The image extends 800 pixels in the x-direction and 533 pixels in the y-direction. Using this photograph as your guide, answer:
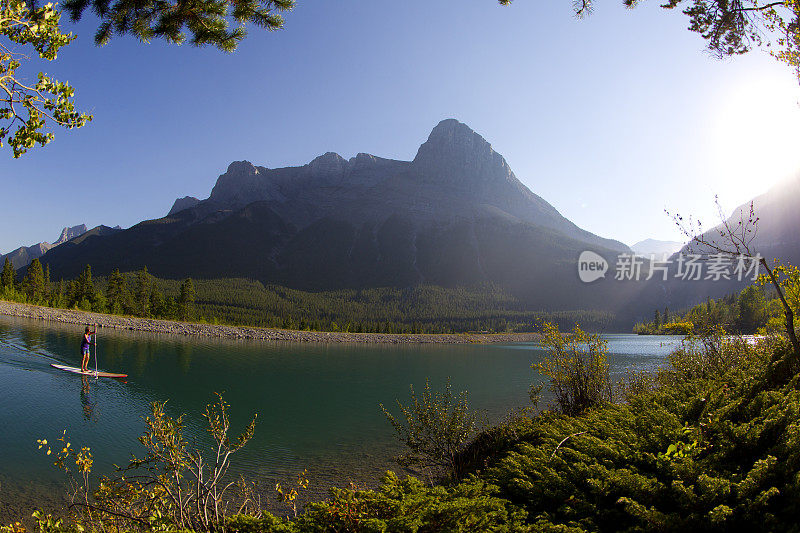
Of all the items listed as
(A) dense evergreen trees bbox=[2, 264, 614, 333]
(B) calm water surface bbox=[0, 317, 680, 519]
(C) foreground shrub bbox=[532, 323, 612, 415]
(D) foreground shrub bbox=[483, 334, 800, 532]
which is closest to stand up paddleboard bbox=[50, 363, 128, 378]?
(B) calm water surface bbox=[0, 317, 680, 519]

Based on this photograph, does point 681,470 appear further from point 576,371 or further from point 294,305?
point 294,305

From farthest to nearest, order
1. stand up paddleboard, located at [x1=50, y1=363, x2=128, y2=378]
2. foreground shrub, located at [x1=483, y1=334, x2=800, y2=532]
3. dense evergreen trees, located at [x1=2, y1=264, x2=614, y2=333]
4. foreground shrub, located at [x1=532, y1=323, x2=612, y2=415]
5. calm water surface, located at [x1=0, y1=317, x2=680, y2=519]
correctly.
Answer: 1. dense evergreen trees, located at [x1=2, y1=264, x2=614, y2=333]
2. stand up paddleboard, located at [x1=50, y1=363, x2=128, y2=378]
3. calm water surface, located at [x1=0, y1=317, x2=680, y2=519]
4. foreground shrub, located at [x1=532, y1=323, x2=612, y2=415]
5. foreground shrub, located at [x1=483, y1=334, x2=800, y2=532]

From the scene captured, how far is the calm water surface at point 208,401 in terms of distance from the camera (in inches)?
460

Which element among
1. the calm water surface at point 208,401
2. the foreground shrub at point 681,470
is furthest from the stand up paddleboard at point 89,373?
the foreground shrub at point 681,470

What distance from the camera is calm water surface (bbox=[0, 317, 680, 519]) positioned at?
11688 millimetres

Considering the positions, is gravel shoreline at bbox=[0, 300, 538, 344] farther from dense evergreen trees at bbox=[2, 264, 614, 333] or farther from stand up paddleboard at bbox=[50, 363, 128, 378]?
stand up paddleboard at bbox=[50, 363, 128, 378]

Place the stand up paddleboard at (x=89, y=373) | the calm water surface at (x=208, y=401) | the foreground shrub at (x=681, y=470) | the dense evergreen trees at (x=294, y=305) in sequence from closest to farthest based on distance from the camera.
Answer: the foreground shrub at (x=681, y=470), the calm water surface at (x=208, y=401), the stand up paddleboard at (x=89, y=373), the dense evergreen trees at (x=294, y=305)

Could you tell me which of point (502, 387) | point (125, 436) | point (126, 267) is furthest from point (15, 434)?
point (126, 267)

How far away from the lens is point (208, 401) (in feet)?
66.1

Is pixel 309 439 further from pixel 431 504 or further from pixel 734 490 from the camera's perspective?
pixel 734 490

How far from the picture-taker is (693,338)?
39.0 feet

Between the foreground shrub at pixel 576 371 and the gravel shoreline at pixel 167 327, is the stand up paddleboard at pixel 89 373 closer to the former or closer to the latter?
the foreground shrub at pixel 576 371

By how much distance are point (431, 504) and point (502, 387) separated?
27432 mm

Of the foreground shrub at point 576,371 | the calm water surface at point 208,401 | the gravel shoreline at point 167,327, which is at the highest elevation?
the foreground shrub at point 576,371
